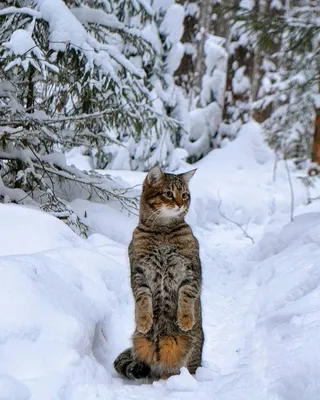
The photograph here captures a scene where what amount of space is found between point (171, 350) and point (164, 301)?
0.34m

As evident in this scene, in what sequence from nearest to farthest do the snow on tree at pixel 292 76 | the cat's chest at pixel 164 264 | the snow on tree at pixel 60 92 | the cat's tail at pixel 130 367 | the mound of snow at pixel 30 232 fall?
the cat's tail at pixel 130 367, the cat's chest at pixel 164 264, the mound of snow at pixel 30 232, the snow on tree at pixel 60 92, the snow on tree at pixel 292 76

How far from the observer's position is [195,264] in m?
3.66

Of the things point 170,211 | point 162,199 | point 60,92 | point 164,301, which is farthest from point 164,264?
point 60,92

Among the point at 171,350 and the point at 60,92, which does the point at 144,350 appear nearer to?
the point at 171,350

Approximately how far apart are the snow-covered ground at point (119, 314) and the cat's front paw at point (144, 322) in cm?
33

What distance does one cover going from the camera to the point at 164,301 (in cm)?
357

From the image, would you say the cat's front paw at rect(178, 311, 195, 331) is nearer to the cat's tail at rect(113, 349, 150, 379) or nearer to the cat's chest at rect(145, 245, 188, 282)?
the cat's chest at rect(145, 245, 188, 282)

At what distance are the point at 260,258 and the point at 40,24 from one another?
433cm

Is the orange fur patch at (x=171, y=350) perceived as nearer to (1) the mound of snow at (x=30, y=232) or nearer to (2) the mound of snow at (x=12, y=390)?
(2) the mound of snow at (x=12, y=390)

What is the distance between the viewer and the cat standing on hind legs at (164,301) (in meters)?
3.49

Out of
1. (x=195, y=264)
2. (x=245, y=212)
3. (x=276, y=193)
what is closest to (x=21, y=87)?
(x=195, y=264)

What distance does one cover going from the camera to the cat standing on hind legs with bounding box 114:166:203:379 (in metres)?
3.49

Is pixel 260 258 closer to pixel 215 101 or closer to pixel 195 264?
pixel 195 264

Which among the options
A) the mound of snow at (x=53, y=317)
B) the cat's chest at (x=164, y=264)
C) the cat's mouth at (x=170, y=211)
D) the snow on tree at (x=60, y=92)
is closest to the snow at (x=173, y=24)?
the snow on tree at (x=60, y=92)
